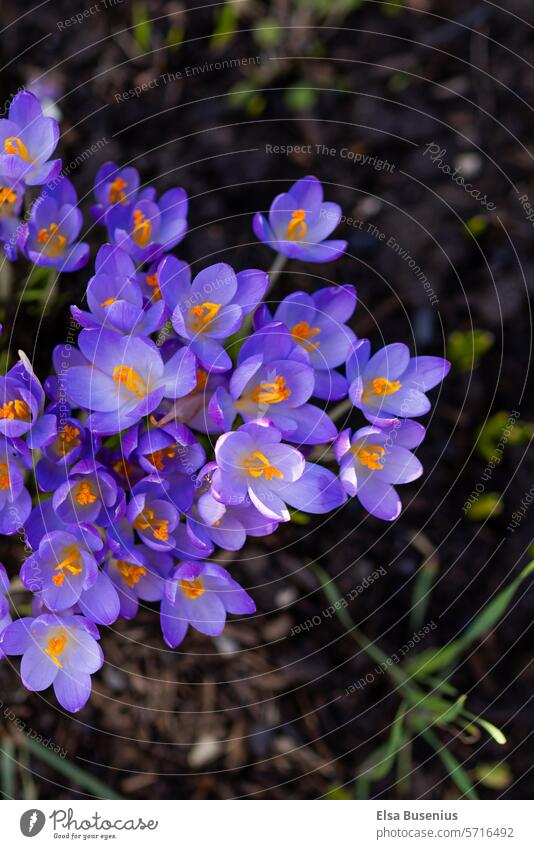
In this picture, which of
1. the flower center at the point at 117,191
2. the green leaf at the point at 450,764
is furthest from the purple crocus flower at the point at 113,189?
the green leaf at the point at 450,764

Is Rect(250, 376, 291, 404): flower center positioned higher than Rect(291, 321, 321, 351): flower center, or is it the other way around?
Rect(291, 321, 321, 351): flower center

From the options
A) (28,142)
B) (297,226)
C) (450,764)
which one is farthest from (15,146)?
(450,764)

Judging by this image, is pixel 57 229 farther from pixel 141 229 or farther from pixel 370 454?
pixel 370 454

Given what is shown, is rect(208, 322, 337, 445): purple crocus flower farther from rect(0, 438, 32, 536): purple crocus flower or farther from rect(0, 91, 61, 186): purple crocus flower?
rect(0, 91, 61, 186): purple crocus flower

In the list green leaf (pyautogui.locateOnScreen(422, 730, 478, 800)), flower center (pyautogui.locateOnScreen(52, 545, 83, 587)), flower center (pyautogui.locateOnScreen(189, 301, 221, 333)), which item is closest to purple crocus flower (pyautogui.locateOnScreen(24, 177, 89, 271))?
flower center (pyautogui.locateOnScreen(189, 301, 221, 333))

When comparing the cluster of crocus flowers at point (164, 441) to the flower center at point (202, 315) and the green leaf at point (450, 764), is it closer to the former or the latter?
the flower center at point (202, 315)
